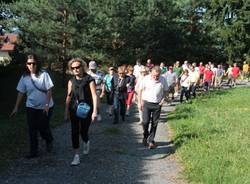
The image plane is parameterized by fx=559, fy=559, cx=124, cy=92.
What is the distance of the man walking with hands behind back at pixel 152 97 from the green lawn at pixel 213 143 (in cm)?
78

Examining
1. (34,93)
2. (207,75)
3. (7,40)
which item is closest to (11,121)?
(34,93)

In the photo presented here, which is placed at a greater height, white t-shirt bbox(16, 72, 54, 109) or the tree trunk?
the tree trunk

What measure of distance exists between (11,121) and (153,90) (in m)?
5.89

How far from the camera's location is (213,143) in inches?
481

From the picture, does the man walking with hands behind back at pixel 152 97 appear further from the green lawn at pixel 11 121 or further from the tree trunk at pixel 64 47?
the tree trunk at pixel 64 47

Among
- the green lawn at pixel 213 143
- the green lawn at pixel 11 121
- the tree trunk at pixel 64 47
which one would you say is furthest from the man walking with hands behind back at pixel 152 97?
the tree trunk at pixel 64 47

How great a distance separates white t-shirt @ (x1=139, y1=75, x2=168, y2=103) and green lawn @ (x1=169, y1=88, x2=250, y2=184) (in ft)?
3.83

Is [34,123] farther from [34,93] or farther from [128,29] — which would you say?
[128,29]

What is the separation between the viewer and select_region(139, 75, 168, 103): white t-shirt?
39.2ft

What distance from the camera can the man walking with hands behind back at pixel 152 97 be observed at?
1195cm

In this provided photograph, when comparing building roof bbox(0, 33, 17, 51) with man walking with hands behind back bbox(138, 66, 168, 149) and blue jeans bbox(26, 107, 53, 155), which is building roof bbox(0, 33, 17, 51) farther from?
blue jeans bbox(26, 107, 53, 155)

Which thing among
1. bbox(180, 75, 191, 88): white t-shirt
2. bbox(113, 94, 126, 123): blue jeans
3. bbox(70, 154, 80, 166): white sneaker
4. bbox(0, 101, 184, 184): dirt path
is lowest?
bbox(0, 101, 184, 184): dirt path

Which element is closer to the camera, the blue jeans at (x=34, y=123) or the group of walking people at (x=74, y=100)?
the group of walking people at (x=74, y=100)

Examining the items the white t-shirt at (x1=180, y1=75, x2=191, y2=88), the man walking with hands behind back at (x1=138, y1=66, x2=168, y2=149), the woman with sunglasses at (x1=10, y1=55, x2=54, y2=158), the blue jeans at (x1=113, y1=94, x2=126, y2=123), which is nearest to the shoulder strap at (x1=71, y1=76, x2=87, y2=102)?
the woman with sunglasses at (x1=10, y1=55, x2=54, y2=158)
